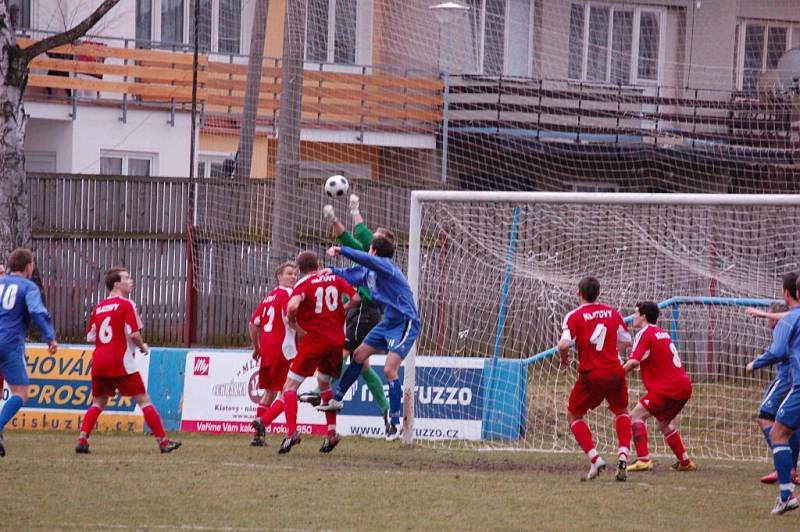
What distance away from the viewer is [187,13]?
1025 inches

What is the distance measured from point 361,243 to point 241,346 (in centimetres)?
739

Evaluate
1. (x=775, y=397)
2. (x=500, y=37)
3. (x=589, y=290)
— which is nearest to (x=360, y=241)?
(x=589, y=290)

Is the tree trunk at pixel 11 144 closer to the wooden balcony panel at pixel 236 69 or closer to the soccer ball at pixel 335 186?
the wooden balcony panel at pixel 236 69

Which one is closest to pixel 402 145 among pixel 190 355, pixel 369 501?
pixel 190 355

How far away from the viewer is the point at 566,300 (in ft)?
50.9

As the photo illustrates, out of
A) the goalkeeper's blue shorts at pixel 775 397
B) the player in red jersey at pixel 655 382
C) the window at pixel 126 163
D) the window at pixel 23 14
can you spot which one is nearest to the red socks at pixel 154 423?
the player in red jersey at pixel 655 382

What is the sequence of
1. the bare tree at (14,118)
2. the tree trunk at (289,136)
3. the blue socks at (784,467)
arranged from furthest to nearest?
the bare tree at (14,118)
the tree trunk at (289,136)
the blue socks at (784,467)

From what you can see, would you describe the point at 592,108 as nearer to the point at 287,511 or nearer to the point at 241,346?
the point at 241,346

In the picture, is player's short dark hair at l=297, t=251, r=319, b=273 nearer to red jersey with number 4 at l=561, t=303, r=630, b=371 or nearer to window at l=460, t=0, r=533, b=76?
red jersey with number 4 at l=561, t=303, r=630, b=371

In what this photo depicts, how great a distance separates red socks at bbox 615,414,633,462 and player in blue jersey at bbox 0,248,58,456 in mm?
5162

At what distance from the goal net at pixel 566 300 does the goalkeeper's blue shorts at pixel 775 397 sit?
9.60 feet

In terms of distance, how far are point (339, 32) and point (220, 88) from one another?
8.16ft

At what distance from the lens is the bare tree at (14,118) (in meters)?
18.2

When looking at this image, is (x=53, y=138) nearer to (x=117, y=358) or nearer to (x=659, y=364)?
(x=117, y=358)
